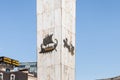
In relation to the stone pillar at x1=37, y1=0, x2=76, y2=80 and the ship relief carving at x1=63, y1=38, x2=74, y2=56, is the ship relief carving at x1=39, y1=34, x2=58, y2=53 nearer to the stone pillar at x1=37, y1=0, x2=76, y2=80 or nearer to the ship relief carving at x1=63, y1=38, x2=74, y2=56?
the stone pillar at x1=37, y1=0, x2=76, y2=80

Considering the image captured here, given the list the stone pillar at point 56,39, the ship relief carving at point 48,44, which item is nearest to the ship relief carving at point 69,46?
the stone pillar at point 56,39

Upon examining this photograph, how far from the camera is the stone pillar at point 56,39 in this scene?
22734mm

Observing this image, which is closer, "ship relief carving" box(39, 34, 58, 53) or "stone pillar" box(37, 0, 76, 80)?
"stone pillar" box(37, 0, 76, 80)

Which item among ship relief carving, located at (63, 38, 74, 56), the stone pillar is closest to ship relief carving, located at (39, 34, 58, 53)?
the stone pillar

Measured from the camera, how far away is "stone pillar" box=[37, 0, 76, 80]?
22734 millimetres

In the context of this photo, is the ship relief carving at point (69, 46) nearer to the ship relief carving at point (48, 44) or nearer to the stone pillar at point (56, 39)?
the stone pillar at point (56, 39)

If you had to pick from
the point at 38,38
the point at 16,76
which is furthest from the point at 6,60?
the point at 38,38

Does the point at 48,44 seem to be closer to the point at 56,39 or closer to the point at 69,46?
the point at 56,39

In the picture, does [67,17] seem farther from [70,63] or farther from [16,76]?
[16,76]

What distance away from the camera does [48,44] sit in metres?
23.6

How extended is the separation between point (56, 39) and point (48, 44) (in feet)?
2.67

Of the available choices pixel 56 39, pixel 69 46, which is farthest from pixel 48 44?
pixel 69 46

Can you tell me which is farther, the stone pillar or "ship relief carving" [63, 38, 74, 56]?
"ship relief carving" [63, 38, 74, 56]

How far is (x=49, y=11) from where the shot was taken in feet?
78.6
